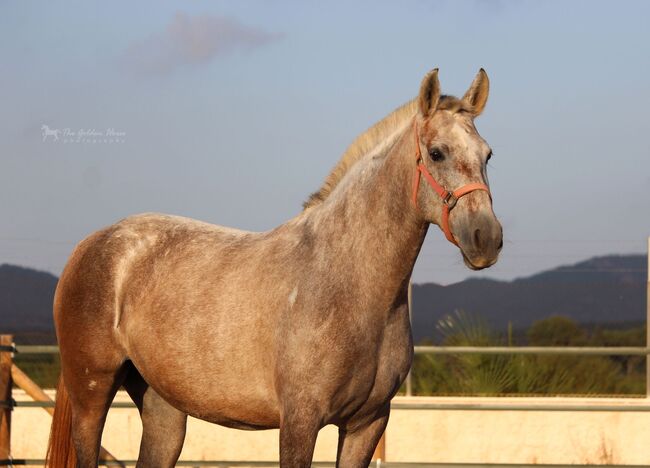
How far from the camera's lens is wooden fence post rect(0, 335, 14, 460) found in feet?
18.9

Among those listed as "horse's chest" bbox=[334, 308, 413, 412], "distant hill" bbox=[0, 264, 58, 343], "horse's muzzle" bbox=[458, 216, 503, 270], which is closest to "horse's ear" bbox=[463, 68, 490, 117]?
"horse's muzzle" bbox=[458, 216, 503, 270]

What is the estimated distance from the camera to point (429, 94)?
11.7ft

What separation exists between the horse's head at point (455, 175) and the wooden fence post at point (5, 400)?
A: 3242 mm

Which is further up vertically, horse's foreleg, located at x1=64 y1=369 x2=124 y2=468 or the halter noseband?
the halter noseband

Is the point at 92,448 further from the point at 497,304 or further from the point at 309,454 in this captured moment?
the point at 497,304

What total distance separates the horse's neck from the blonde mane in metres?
0.15

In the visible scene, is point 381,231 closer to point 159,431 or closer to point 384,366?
point 384,366

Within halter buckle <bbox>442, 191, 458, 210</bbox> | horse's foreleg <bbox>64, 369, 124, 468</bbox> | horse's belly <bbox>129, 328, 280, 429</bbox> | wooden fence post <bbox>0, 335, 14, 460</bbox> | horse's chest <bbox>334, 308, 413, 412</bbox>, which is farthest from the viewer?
wooden fence post <bbox>0, 335, 14, 460</bbox>

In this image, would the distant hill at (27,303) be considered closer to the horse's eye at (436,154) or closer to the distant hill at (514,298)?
the distant hill at (514,298)

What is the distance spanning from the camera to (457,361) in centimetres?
1026

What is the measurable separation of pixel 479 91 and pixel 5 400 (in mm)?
3498

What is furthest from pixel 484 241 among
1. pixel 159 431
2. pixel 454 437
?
pixel 454 437

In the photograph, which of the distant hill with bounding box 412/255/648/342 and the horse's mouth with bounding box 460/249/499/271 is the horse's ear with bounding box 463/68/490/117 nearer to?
the horse's mouth with bounding box 460/249/499/271

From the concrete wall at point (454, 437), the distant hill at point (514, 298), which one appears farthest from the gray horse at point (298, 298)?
the distant hill at point (514, 298)
